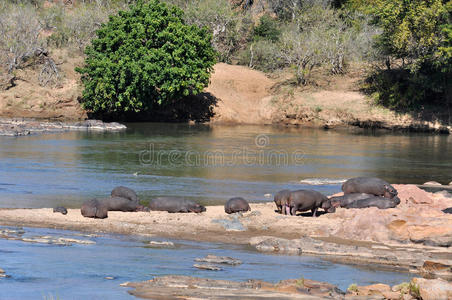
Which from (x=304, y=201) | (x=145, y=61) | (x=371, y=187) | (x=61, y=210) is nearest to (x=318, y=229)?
(x=304, y=201)

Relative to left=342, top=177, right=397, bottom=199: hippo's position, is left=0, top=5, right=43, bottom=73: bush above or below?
above

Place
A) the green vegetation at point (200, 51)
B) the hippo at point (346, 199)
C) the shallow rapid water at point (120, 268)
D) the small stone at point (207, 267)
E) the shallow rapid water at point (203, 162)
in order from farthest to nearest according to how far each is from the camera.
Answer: the green vegetation at point (200, 51) < the shallow rapid water at point (203, 162) < the hippo at point (346, 199) < the small stone at point (207, 267) < the shallow rapid water at point (120, 268)

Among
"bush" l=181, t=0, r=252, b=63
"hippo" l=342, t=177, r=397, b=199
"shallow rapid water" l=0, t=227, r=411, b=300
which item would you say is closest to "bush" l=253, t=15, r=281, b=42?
"bush" l=181, t=0, r=252, b=63

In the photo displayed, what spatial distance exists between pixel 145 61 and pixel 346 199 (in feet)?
86.0

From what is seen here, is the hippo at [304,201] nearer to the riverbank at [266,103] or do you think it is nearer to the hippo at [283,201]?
the hippo at [283,201]

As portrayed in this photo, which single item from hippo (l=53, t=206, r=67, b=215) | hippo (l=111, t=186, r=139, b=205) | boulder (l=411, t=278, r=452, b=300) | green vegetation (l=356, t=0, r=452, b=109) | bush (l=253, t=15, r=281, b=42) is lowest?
boulder (l=411, t=278, r=452, b=300)

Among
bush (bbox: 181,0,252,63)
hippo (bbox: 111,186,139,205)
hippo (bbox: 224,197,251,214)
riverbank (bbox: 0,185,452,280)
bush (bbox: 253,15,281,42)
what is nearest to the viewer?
riverbank (bbox: 0,185,452,280)

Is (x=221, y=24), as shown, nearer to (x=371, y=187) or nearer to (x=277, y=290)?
(x=371, y=187)

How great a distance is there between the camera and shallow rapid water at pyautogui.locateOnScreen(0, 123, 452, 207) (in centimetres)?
2014

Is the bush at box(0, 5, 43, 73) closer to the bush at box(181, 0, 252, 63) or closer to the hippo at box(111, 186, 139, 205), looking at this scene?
the bush at box(181, 0, 252, 63)

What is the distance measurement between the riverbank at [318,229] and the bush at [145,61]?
1014 inches

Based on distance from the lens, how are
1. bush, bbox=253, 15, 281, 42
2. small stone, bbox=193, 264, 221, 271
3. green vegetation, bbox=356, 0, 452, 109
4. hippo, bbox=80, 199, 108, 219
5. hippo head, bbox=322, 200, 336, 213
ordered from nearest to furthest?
small stone, bbox=193, 264, 221, 271 → hippo, bbox=80, 199, 108, 219 → hippo head, bbox=322, 200, 336, 213 → green vegetation, bbox=356, 0, 452, 109 → bush, bbox=253, 15, 281, 42

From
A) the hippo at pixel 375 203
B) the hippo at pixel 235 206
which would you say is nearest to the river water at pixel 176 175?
the hippo at pixel 235 206

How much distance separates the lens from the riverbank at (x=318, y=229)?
42.3ft
